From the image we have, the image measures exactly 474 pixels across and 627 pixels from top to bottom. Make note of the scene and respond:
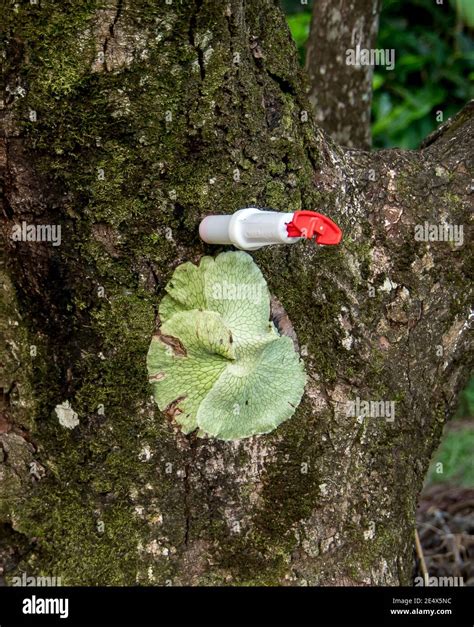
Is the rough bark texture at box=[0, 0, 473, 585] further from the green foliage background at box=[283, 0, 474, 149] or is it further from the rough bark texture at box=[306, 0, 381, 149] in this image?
the green foliage background at box=[283, 0, 474, 149]

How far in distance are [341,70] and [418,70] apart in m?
3.16

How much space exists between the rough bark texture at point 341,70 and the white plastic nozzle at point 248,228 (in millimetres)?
1374

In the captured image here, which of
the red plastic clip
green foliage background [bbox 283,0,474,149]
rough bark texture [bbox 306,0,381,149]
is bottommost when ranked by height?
the red plastic clip

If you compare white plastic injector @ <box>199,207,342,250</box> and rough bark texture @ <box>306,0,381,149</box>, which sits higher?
rough bark texture @ <box>306,0,381,149</box>

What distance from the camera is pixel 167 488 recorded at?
4.98 ft

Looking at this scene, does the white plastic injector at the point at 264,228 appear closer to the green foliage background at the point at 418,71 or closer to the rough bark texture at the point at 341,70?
the rough bark texture at the point at 341,70

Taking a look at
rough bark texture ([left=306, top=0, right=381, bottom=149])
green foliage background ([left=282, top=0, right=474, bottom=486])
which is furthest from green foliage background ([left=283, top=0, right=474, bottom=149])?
rough bark texture ([left=306, top=0, right=381, bottom=149])

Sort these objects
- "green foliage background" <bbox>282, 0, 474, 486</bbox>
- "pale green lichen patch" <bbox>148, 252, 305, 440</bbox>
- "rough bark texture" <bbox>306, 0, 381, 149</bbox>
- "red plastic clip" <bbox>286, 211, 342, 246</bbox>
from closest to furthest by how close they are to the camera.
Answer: "red plastic clip" <bbox>286, 211, 342, 246</bbox>, "pale green lichen patch" <bbox>148, 252, 305, 440</bbox>, "rough bark texture" <bbox>306, 0, 381, 149</bbox>, "green foliage background" <bbox>282, 0, 474, 486</bbox>

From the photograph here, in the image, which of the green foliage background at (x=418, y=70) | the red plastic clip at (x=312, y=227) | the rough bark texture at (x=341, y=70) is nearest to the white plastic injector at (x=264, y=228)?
the red plastic clip at (x=312, y=227)

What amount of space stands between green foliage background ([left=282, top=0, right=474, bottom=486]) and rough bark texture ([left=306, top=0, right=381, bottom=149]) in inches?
108

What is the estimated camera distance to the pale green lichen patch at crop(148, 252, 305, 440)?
1499mm

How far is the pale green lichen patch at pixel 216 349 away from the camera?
4.92 feet

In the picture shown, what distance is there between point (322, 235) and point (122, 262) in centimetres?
36
